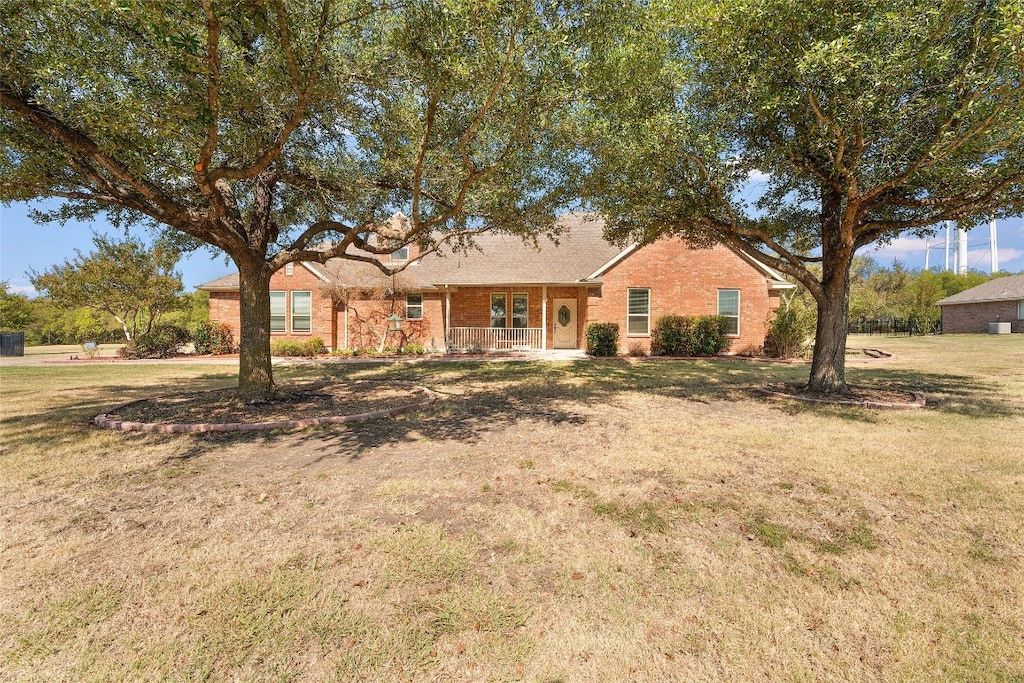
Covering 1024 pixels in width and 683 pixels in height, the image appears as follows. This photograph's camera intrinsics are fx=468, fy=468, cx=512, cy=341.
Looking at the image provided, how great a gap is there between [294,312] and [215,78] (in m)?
18.2

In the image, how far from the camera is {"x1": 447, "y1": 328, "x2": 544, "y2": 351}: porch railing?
21.4 meters

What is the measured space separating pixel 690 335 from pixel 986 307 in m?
38.3

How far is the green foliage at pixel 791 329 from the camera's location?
60.6 feet

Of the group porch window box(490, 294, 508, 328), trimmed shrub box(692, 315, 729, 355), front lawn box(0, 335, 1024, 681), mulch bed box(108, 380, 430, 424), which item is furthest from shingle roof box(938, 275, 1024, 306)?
mulch bed box(108, 380, 430, 424)

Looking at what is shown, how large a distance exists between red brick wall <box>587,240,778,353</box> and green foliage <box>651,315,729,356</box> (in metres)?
0.44

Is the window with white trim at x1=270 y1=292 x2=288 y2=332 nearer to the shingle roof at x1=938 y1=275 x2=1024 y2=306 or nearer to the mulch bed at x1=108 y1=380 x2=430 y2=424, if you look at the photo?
the mulch bed at x1=108 y1=380 x2=430 y2=424

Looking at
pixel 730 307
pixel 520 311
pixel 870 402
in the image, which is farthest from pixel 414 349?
pixel 870 402

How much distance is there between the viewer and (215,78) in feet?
17.1

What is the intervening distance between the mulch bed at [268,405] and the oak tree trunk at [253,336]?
0.97 ft

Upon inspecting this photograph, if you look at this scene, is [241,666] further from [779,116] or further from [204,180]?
[779,116]

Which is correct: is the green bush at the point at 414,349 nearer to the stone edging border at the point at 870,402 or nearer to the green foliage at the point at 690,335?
the green foliage at the point at 690,335

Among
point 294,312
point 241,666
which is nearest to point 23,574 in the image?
point 241,666

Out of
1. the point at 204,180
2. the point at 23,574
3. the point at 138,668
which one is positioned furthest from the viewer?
the point at 204,180

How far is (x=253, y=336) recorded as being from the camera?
29.4 ft
